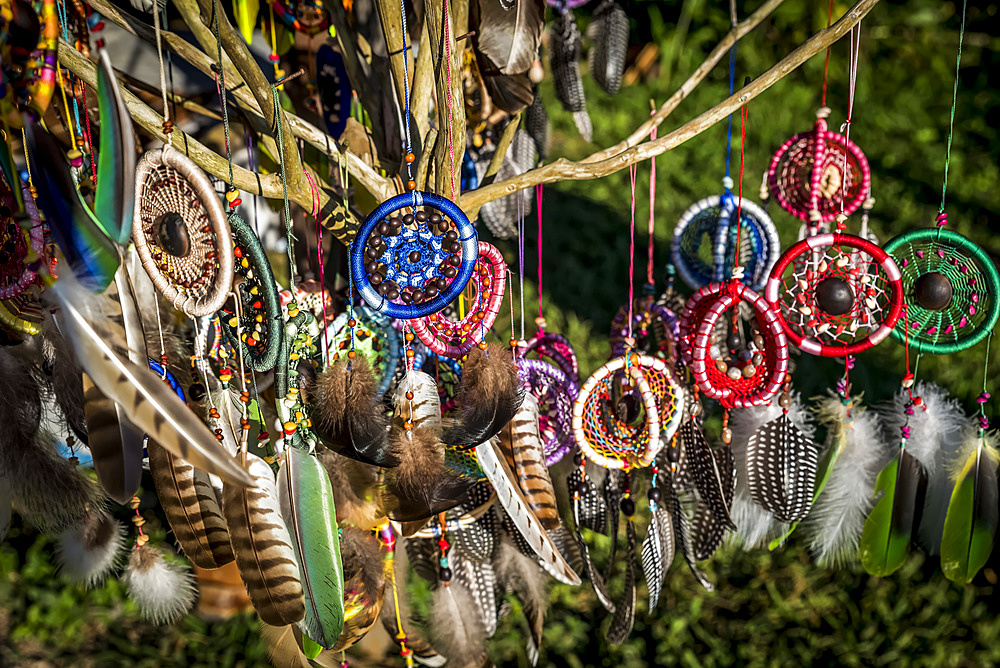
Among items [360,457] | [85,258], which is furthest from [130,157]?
[360,457]

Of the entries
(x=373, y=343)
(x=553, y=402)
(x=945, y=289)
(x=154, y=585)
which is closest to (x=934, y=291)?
(x=945, y=289)

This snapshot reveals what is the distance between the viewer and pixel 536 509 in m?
1.38

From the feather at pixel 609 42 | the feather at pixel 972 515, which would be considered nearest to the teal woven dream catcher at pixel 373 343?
the feather at pixel 609 42

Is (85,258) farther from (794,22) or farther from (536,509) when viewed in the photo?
(794,22)

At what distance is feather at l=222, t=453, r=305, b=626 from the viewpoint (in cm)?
115

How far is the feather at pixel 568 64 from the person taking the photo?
1794 mm

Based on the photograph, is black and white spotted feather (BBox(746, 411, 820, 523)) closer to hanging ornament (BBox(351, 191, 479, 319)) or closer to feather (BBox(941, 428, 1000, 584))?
feather (BBox(941, 428, 1000, 584))

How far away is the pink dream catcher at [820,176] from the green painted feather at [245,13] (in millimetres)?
1305

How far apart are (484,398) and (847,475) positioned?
93 cm

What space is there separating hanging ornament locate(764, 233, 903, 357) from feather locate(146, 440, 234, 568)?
3.68 feet

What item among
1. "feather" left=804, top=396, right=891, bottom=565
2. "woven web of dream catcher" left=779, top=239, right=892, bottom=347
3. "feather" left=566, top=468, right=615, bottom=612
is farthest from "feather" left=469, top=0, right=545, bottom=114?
"feather" left=804, top=396, right=891, bottom=565

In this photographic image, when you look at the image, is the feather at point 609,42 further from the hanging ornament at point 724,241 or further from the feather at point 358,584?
the feather at point 358,584

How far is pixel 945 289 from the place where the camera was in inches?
54.3

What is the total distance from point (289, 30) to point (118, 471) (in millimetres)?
1227
